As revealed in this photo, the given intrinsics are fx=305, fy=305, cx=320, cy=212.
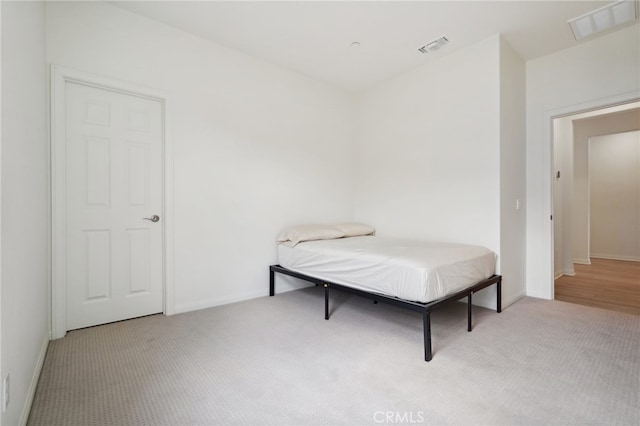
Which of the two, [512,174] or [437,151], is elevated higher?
[437,151]

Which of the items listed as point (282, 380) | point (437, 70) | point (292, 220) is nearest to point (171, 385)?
point (282, 380)

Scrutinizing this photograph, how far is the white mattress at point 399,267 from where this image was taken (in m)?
2.16

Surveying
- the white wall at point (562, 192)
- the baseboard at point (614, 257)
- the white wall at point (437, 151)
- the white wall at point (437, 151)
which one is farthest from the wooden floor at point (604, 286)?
the white wall at point (437, 151)

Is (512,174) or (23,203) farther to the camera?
(512,174)

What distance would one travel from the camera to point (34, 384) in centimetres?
166

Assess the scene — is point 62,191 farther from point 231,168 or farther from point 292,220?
point 292,220

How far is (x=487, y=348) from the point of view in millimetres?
2176

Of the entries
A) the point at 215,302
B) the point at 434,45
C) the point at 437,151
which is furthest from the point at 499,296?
the point at 215,302

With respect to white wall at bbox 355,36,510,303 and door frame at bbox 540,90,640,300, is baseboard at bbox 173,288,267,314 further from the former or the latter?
door frame at bbox 540,90,640,300

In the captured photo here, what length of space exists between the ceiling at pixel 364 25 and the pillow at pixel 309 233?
6.38 ft

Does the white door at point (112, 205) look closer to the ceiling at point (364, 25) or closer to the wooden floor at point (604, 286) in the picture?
the ceiling at point (364, 25)

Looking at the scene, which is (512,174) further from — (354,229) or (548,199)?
(354,229)

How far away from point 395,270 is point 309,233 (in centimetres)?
130

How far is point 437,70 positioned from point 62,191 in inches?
151
